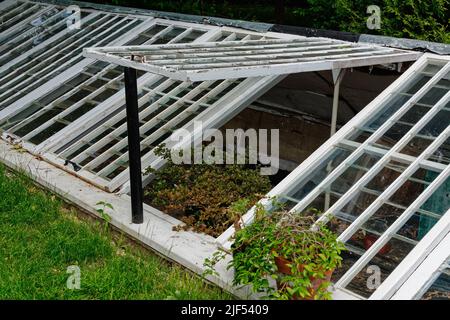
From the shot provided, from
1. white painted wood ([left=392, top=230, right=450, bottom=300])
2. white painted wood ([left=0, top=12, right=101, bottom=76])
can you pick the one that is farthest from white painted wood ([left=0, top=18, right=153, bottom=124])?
white painted wood ([left=392, top=230, right=450, bottom=300])

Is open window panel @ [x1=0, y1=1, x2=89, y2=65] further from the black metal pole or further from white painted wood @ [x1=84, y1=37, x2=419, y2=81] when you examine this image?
the black metal pole

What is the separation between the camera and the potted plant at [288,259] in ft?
11.8

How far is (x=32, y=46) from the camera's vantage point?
29.7 ft

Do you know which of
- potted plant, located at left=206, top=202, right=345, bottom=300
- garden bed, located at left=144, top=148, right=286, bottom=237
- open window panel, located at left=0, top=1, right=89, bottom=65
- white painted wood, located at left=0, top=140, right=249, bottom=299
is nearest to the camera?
potted plant, located at left=206, top=202, right=345, bottom=300

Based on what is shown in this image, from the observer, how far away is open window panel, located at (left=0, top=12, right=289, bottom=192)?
6.40 m

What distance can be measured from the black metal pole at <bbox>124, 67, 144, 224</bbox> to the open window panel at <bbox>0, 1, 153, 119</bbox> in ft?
10.6

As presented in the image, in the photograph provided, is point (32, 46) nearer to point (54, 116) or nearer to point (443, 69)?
point (54, 116)

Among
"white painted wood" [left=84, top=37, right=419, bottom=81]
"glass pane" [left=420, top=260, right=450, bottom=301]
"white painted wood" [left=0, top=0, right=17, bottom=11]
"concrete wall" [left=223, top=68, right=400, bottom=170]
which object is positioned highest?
"white painted wood" [left=84, top=37, right=419, bottom=81]

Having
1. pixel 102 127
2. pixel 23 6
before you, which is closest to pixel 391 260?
pixel 102 127

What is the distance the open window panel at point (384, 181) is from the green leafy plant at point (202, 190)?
479 millimetres

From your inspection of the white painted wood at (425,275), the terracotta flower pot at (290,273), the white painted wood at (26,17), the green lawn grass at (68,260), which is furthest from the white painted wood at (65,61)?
the white painted wood at (425,275)

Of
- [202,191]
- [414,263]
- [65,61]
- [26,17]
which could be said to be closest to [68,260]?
[202,191]

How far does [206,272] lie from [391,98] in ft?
8.21

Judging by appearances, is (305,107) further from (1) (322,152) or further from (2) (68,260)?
(2) (68,260)
